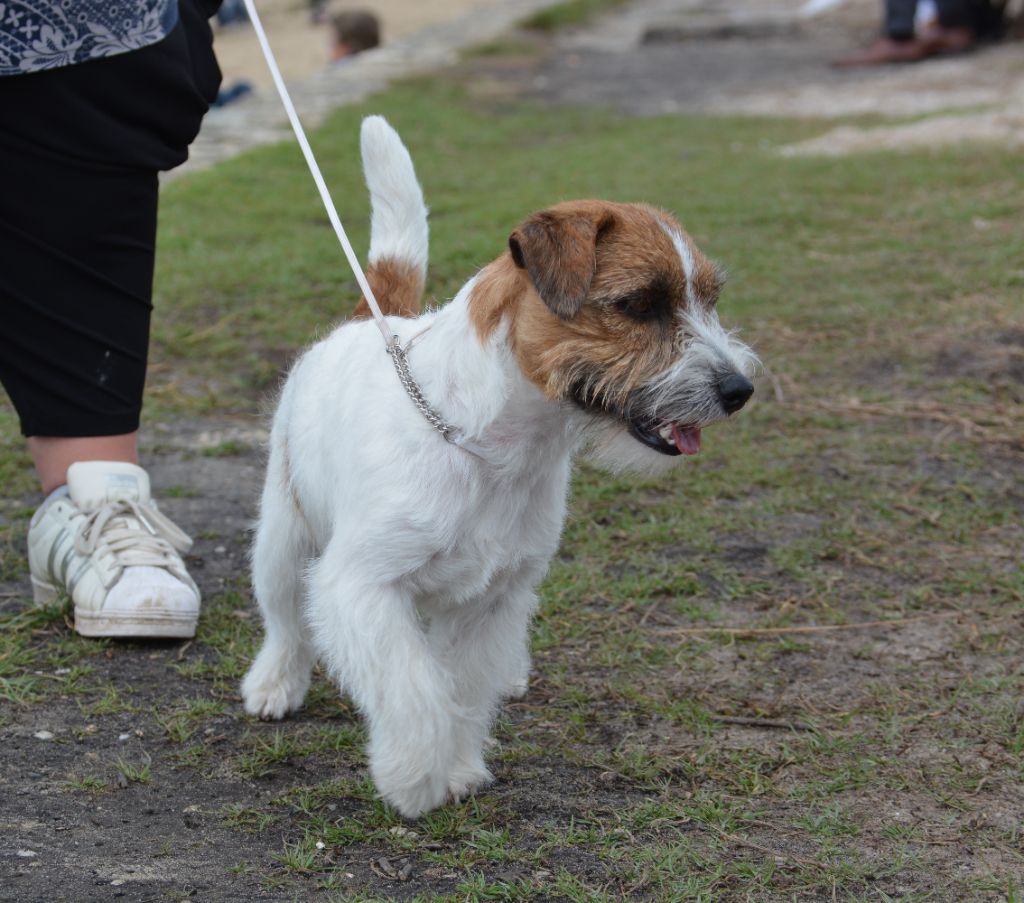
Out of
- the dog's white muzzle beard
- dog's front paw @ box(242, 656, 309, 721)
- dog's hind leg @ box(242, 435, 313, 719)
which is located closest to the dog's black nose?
the dog's white muzzle beard

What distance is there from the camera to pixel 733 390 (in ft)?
9.70

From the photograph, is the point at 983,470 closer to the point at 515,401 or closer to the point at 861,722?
the point at 861,722

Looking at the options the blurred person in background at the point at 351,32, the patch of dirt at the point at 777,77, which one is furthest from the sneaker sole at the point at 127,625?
the blurred person in background at the point at 351,32

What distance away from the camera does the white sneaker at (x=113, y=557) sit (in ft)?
12.7

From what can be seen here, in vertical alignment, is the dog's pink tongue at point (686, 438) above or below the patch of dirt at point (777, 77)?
above

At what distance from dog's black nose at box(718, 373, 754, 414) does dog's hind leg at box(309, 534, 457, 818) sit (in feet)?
2.76

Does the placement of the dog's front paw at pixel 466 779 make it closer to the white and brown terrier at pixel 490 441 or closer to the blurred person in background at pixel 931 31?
the white and brown terrier at pixel 490 441

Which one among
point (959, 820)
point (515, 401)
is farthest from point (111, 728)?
point (959, 820)

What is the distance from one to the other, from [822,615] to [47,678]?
229 cm

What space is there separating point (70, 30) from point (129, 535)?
4.93ft

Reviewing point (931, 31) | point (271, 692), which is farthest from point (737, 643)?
point (931, 31)

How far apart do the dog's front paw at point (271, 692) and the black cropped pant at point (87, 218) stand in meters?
1.10

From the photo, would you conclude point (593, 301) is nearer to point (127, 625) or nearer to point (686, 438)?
point (686, 438)

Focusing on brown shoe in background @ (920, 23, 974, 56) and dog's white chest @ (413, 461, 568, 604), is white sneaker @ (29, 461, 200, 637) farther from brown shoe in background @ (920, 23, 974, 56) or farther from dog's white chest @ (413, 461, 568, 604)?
brown shoe in background @ (920, 23, 974, 56)
